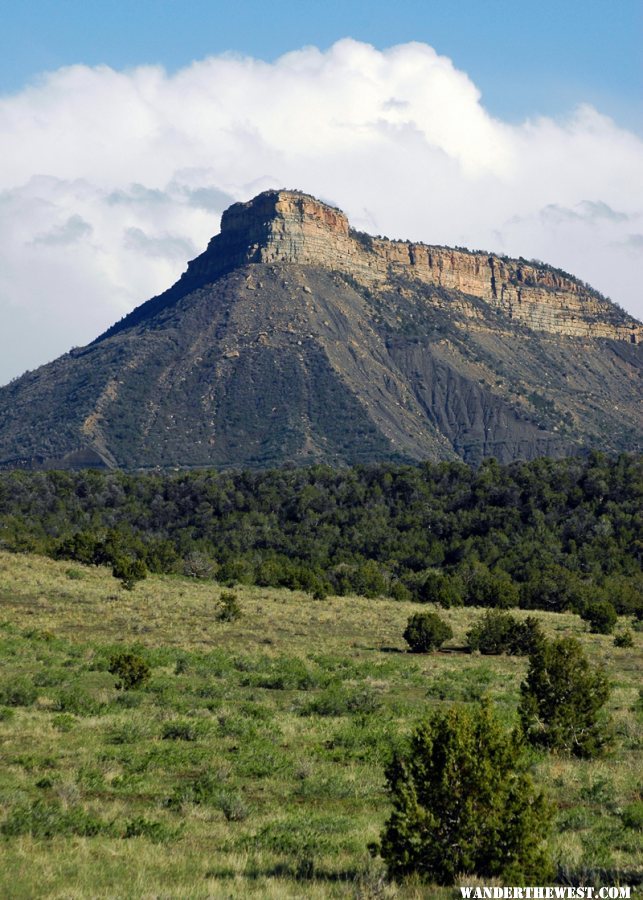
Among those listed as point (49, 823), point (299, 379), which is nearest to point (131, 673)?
point (49, 823)

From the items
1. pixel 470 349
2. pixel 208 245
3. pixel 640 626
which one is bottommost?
pixel 640 626

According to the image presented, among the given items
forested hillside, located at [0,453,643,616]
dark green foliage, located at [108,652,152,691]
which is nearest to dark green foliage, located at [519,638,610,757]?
dark green foliage, located at [108,652,152,691]

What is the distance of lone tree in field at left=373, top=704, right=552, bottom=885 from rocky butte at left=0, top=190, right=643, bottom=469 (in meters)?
121

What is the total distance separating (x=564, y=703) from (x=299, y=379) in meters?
133

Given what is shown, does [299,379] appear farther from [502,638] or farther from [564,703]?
[564,703]

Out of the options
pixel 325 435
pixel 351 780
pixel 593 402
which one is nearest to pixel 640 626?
pixel 351 780

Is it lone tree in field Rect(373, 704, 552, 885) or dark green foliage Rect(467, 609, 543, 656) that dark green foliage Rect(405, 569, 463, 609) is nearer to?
dark green foliage Rect(467, 609, 543, 656)

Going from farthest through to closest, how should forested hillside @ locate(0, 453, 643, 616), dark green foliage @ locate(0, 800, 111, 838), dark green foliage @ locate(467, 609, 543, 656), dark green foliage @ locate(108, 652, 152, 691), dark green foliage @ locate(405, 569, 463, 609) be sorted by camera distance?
forested hillside @ locate(0, 453, 643, 616), dark green foliage @ locate(405, 569, 463, 609), dark green foliage @ locate(467, 609, 543, 656), dark green foliage @ locate(108, 652, 152, 691), dark green foliage @ locate(0, 800, 111, 838)

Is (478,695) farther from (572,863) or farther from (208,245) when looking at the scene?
(208,245)

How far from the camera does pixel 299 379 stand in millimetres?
150250

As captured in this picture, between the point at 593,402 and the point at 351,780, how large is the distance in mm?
168935

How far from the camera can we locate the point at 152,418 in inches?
5669

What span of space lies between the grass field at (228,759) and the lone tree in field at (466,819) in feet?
1.54

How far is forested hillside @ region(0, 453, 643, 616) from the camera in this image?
178 feet
